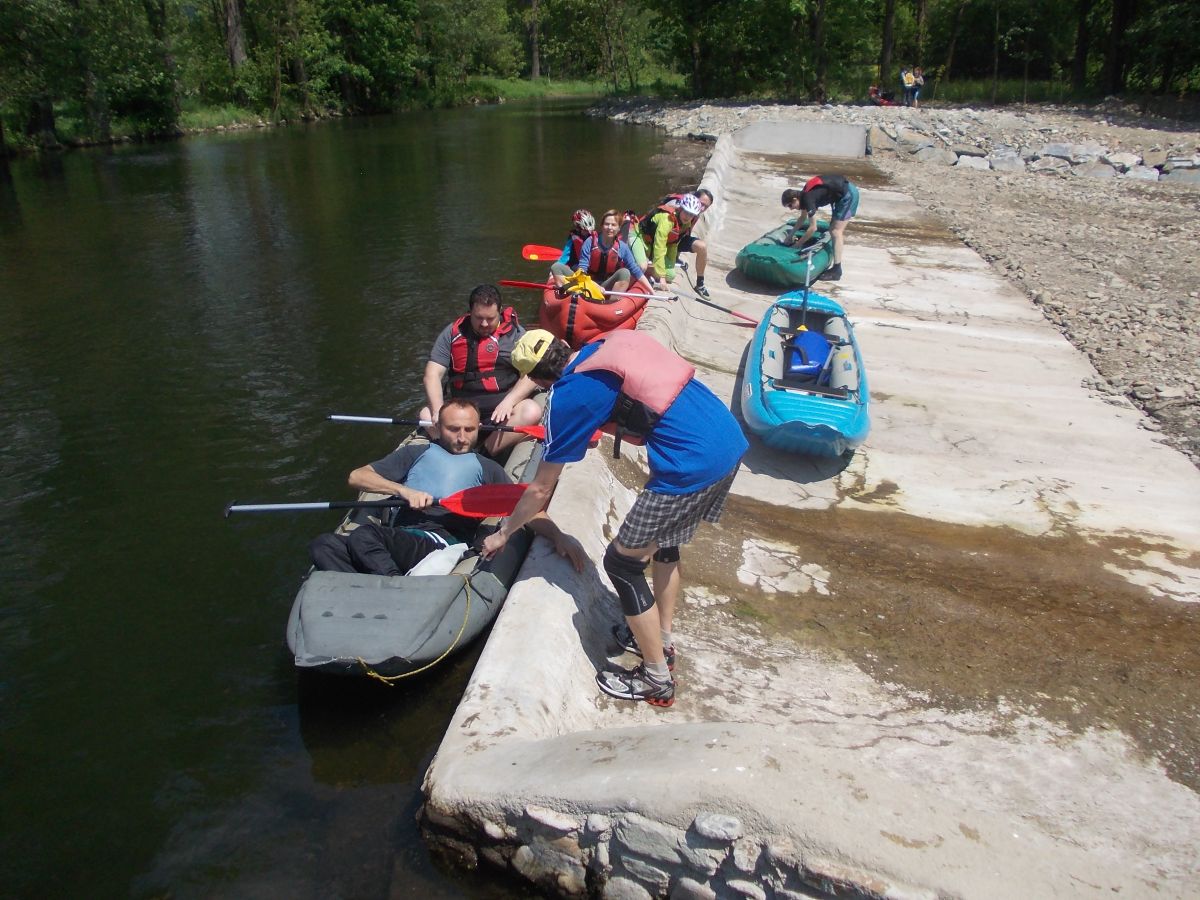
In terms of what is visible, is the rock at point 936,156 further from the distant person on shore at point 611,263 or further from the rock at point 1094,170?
the distant person on shore at point 611,263

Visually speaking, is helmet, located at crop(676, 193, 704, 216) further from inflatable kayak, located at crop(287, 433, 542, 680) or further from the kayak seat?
inflatable kayak, located at crop(287, 433, 542, 680)

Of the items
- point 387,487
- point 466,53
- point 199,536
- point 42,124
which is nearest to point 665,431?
point 387,487

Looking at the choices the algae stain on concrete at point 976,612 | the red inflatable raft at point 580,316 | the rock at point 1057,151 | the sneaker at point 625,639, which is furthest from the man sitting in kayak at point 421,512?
the rock at point 1057,151

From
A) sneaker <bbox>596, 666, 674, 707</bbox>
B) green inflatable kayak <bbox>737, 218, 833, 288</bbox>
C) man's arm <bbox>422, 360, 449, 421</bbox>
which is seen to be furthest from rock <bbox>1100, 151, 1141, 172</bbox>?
sneaker <bbox>596, 666, 674, 707</bbox>

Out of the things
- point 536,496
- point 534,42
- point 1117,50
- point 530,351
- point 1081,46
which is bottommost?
point 536,496

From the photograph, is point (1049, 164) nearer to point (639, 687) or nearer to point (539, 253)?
point (539, 253)

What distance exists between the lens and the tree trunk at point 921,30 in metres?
36.4

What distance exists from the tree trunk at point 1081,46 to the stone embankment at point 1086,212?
156 inches

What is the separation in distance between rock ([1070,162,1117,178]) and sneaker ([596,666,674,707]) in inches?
755

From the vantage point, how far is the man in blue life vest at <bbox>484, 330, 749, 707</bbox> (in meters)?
3.17

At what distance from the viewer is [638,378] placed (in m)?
3.16

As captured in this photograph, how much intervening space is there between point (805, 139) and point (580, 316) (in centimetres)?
1875

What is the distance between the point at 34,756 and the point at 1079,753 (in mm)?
4576

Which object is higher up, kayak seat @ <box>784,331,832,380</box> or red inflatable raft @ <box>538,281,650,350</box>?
red inflatable raft @ <box>538,281,650,350</box>
